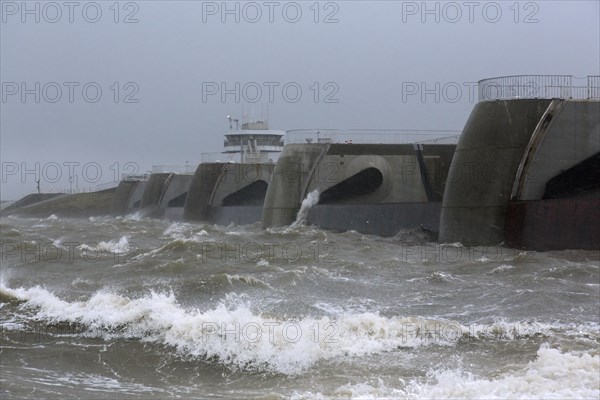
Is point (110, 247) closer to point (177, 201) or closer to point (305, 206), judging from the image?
point (305, 206)

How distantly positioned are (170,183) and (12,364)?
156 ft

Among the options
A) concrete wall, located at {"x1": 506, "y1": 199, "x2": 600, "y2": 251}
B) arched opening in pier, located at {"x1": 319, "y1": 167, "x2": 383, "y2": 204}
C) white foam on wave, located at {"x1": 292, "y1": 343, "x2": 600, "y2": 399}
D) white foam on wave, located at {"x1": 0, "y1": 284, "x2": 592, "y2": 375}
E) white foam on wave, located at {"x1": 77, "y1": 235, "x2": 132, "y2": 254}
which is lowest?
white foam on wave, located at {"x1": 292, "y1": 343, "x2": 600, "y2": 399}

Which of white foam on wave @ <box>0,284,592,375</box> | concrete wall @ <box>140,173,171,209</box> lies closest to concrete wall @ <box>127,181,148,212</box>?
concrete wall @ <box>140,173,171,209</box>

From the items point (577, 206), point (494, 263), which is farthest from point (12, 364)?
point (577, 206)

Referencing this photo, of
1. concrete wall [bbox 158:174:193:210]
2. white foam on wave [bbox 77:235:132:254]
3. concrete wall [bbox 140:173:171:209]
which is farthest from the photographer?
concrete wall [bbox 140:173:171:209]

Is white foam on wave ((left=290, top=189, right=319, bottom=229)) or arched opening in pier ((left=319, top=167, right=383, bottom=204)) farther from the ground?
arched opening in pier ((left=319, top=167, right=383, bottom=204))

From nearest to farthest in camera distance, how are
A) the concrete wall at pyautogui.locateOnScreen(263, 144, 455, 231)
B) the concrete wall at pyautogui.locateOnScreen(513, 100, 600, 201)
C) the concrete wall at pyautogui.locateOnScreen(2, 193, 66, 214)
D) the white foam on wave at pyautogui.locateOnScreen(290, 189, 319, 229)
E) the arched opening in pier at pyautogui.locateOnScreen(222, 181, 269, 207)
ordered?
the concrete wall at pyautogui.locateOnScreen(513, 100, 600, 201) < the concrete wall at pyautogui.locateOnScreen(263, 144, 455, 231) < the white foam on wave at pyautogui.locateOnScreen(290, 189, 319, 229) < the arched opening in pier at pyautogui.locateOnScreen(222, 181, 269, 207) < the concrete wall at pyautogui.locateOnScreen(2, 193, 66, 214)

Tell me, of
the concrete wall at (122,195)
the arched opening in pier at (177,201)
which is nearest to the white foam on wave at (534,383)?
the arched opening in pier at (177,201)

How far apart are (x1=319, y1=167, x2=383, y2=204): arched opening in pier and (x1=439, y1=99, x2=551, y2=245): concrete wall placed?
42.6 feet

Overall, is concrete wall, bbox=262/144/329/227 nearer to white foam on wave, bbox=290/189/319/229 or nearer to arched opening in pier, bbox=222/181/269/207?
white foam on wave, bbox=290/189/319/229

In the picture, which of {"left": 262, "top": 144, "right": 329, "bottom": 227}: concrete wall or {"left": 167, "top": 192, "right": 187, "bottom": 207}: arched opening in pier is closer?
{"left": 262, "top": 144, "right": 329, "bottom": 227}: concrete wall

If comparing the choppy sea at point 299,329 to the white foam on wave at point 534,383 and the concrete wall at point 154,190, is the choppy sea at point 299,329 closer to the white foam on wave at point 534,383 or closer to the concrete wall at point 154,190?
the white foam on wave at point 534,383

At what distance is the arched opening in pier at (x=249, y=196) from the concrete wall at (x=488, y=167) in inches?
995

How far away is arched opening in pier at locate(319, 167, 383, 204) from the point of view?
36.2 metres
